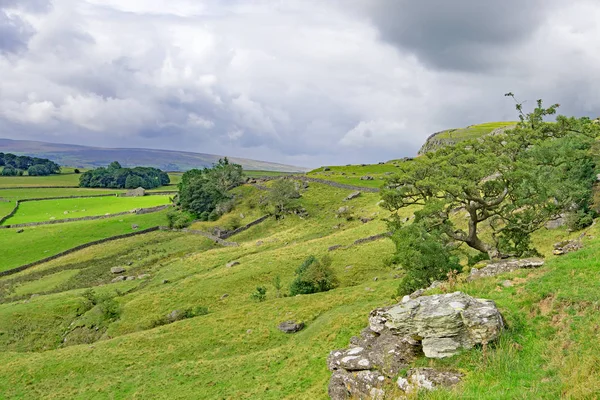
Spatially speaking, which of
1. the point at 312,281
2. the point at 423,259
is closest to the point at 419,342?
the point at 423,259

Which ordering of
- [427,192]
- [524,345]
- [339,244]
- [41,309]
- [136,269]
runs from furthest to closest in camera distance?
[136,269], [339,244], [41,309], [427,192], [524,345]

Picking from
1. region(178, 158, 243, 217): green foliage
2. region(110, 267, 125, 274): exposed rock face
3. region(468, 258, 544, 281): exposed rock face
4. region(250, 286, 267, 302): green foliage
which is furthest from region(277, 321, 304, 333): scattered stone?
region(178, 158, 243, 217): green foliage

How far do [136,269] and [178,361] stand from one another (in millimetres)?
46561

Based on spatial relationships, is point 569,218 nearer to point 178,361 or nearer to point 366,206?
point 178,361

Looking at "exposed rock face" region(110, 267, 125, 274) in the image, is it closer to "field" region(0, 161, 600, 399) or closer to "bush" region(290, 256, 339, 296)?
"field" region(0, 161, 600, 399)

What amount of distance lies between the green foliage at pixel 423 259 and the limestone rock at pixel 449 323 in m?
12.2

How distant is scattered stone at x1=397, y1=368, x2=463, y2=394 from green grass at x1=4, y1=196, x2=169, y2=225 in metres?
Result: 128

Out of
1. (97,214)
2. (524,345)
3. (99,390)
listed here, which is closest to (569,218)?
(524,345)

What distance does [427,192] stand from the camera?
36.1 m

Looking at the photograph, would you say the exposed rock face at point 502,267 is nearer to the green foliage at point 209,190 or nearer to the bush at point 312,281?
the bush at point 312,281

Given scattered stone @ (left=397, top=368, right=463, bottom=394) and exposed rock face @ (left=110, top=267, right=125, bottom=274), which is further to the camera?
exposed rock face @ (left=110, top=267, right=125, bottom=274)

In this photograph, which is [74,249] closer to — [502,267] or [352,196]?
[352,196]

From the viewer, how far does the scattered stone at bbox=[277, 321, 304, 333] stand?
33.9 meters

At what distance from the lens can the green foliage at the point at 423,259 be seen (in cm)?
2944
